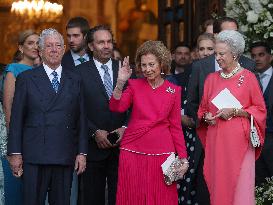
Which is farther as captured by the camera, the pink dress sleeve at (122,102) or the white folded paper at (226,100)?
the pink dress sleeve at (122,102)

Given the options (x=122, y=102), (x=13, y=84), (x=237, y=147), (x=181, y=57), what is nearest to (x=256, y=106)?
(x=237, y=147)

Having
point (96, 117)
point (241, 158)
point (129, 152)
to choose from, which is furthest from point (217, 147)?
point (96, 117)

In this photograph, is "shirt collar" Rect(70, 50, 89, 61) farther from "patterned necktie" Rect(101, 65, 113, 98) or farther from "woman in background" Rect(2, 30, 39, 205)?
"patterned necktie" Rect(101, 65, 113, 98)

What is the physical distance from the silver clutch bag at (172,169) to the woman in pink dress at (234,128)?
0.33m

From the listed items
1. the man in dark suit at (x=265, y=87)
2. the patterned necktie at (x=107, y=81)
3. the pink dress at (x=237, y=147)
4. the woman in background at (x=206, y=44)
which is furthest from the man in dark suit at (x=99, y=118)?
the man in dark suit at (x=265, y=87)

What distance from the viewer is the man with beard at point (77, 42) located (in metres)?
10.1

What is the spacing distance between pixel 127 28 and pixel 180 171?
36.8ft

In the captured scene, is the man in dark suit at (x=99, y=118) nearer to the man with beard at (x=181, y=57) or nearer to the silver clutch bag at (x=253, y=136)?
the silver clutch bag at (x=253, y=136)

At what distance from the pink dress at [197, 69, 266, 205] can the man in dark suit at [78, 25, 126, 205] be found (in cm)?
113

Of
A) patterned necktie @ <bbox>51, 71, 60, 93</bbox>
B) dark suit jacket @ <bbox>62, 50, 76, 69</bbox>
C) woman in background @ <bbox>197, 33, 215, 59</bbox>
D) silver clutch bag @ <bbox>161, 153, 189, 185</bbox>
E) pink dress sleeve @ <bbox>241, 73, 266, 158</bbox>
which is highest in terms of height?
woman in background @ <bbox>197, 33, 215, 59</bbox>

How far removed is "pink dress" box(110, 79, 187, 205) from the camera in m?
8.41

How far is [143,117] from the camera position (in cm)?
849

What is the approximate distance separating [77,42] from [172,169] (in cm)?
249

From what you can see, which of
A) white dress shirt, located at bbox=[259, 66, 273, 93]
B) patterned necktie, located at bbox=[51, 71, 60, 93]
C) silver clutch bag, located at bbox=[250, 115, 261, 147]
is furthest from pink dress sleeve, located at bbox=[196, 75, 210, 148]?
white dress shirt, located at bbox=[259, 66, 273, 93]
